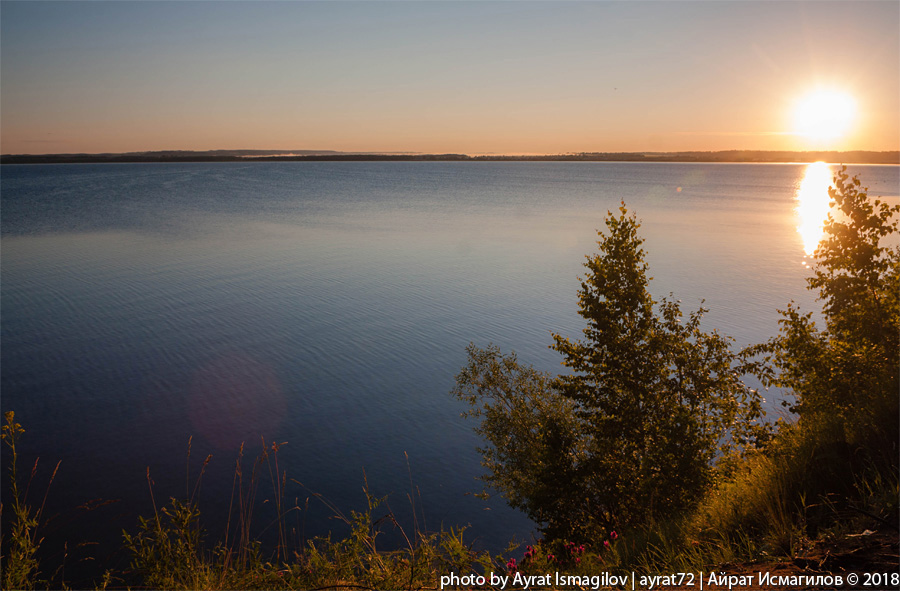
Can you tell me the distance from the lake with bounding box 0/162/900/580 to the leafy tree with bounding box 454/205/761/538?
3.69 m

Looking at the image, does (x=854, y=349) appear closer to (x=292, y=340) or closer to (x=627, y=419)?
(x=627, y=419)

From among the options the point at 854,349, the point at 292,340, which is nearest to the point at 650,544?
the point at 854,349

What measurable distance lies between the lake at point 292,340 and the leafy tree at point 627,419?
369 cm

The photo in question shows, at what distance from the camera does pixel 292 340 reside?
3403 cm

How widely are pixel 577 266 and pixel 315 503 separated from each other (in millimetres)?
40976

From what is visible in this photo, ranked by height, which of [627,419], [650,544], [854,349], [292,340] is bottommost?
[292,340]

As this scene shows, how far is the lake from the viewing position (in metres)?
21.2

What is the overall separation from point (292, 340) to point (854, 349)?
28388mm

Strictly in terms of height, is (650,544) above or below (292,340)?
above

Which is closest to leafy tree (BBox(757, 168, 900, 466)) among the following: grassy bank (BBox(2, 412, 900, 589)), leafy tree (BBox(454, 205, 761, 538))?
grassy bank (BBox(2, 412, 900, 589))

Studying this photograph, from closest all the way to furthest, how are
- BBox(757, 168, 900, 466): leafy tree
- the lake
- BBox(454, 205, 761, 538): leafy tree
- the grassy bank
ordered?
the grassy bank → BBox(757, 168, 900, 466): leafy tree → BBox(454, 205, 761, 538): leafy tree → the lake

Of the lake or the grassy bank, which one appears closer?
the grassy bank

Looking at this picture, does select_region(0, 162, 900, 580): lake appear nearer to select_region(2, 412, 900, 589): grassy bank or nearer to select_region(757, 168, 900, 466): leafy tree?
select_region(2, 412, 900, 589): grassy bank

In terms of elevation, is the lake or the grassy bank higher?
the grassy bank
